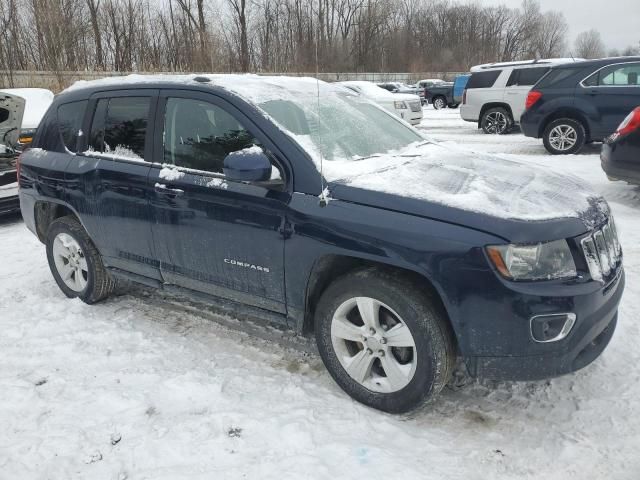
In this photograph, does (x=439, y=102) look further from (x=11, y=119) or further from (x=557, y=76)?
(x=11, y=119)

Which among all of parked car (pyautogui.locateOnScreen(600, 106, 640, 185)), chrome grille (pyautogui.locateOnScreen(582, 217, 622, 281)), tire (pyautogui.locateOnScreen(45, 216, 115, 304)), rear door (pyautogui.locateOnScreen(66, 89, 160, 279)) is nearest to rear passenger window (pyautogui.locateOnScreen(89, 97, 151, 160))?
rear door (pyautogui.locateOnScreen(66, 89, 160, 279))

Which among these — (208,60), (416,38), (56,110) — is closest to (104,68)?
(208,60)

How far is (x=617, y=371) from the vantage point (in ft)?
10.00

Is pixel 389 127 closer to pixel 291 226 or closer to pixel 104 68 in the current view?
pixel 291 226

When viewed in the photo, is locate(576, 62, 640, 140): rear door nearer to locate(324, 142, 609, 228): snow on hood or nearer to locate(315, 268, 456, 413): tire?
locate(324, 142, 609, 228): snow on hood

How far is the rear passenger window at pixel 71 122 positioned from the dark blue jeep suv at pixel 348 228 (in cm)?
4

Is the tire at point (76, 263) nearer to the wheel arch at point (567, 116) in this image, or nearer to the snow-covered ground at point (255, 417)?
the snow-covered ground at point (255, 417)

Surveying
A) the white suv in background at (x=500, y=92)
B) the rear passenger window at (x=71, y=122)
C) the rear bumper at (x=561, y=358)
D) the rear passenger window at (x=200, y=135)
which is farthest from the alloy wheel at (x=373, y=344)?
the white suv in background at (x=500, y=92)

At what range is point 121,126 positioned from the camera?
3803mm

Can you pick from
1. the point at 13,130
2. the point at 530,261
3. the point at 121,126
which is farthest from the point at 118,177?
the point at 13,130

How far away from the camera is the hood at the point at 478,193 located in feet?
7.88

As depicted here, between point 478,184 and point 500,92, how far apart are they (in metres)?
11.7

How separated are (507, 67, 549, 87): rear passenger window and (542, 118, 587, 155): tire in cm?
385

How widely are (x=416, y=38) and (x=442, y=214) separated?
65042 millimetres
